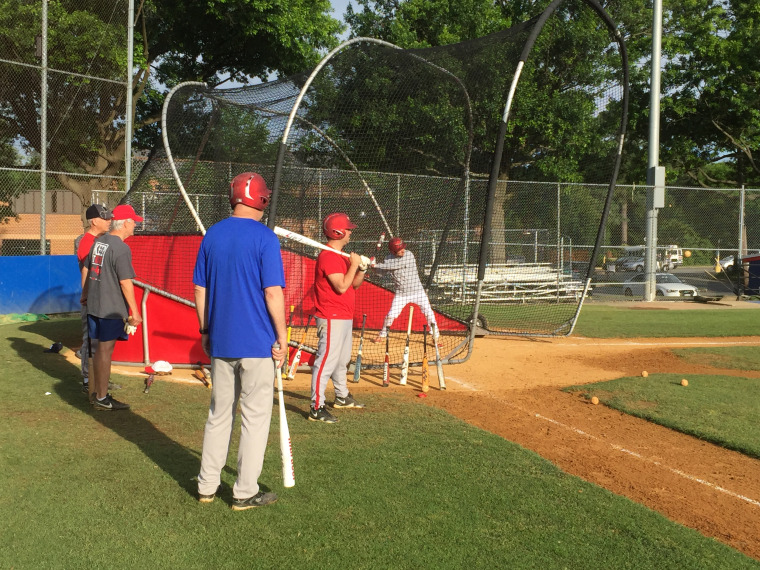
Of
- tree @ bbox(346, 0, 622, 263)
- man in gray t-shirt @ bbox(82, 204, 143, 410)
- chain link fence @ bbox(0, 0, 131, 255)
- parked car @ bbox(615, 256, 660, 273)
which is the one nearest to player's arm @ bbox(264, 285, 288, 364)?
man in gray t-shirt @ bbox(82, 204, 143, 410)

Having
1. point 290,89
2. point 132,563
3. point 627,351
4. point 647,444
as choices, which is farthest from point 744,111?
point 132,563

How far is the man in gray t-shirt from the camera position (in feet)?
21.5

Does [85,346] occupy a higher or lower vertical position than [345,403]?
higher

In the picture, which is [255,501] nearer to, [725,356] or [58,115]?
[725,356]

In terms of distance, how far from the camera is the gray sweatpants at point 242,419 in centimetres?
417

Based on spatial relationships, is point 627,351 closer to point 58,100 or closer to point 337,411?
point 337,411

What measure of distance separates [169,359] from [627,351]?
23.5ft

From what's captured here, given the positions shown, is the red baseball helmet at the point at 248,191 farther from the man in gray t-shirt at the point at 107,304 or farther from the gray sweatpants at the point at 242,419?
the man in gray t-shirt at the point at 107,304

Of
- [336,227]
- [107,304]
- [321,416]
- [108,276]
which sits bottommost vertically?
[321,416]

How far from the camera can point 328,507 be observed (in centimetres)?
420

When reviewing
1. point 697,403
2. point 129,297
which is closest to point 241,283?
point 129,297

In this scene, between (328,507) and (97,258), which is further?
(97,258)

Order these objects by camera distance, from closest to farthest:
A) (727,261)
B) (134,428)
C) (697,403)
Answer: (134,428)
(697,403)
(727,261)

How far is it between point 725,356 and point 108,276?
9007 mm
